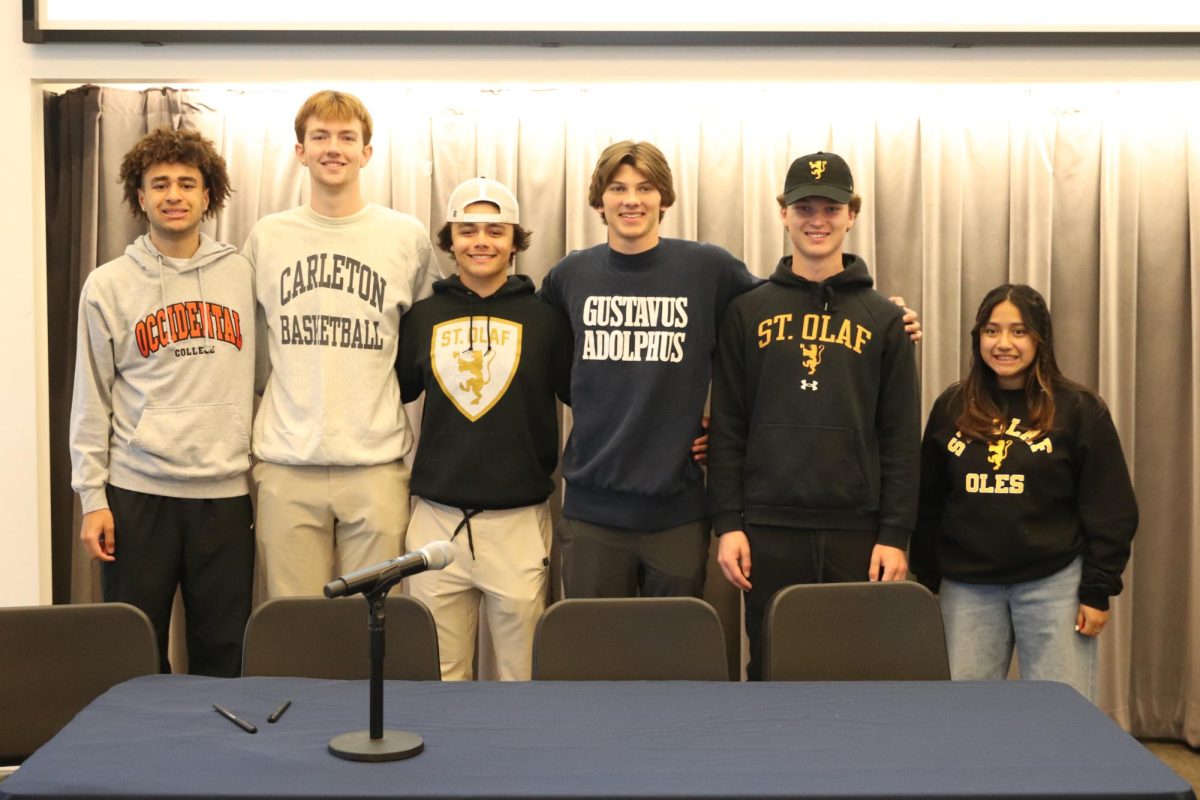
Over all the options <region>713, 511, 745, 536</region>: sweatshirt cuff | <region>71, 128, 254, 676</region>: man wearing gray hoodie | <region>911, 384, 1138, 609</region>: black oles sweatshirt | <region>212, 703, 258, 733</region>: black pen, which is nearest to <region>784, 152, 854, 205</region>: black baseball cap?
<region>911, 384, 1138, 609</region>: black oles sweatshirt

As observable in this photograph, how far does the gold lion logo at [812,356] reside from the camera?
292 cm

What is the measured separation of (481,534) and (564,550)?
0.24 meters

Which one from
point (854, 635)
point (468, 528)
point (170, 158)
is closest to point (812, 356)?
point (854, 635)

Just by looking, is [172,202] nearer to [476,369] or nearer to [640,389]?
[476,369]

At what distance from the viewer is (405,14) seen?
3.58 metres

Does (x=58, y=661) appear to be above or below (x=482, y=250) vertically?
below

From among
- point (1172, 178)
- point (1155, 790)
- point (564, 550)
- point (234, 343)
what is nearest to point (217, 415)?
point (234, 343)

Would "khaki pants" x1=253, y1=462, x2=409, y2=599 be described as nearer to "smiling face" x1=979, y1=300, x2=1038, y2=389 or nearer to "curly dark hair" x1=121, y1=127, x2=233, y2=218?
"curly dark hair" x1=121, y1=127, x2=233, y2=218

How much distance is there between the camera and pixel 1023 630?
9.78 ft

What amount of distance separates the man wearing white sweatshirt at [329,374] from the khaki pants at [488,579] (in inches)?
5.6

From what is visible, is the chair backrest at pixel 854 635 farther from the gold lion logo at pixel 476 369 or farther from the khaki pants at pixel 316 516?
the khaki pants at pixel 316 516

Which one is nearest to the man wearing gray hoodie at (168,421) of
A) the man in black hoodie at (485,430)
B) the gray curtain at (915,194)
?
the man in black hoodie at (485,430)

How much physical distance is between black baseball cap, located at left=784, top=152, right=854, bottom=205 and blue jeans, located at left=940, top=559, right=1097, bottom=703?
3.62 feet

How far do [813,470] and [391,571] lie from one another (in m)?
1.46
